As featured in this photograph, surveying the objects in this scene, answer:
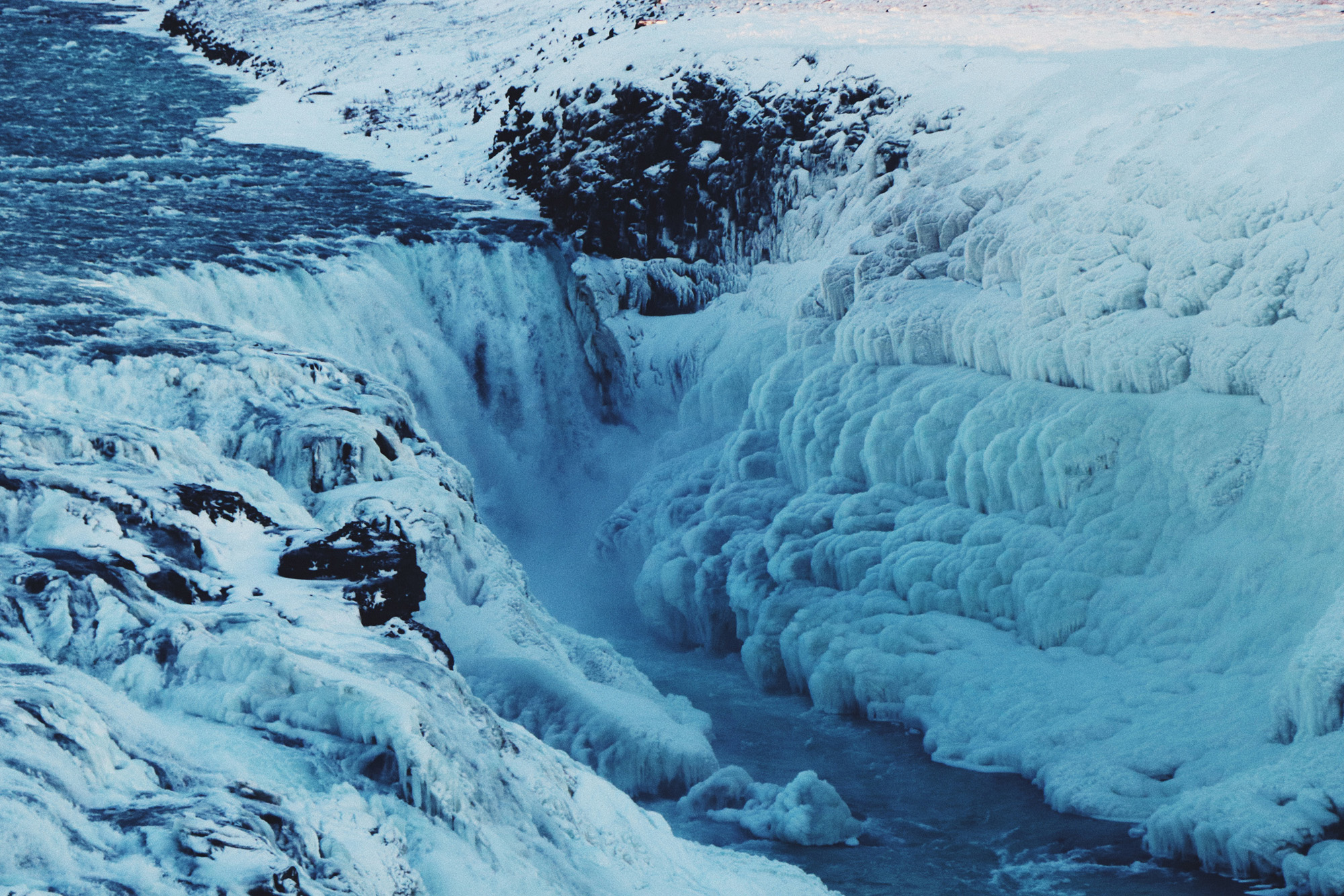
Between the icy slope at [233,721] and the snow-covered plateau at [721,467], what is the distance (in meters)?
0.02

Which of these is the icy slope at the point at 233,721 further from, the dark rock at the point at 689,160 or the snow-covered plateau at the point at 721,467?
the dark rock at the point at 689,160

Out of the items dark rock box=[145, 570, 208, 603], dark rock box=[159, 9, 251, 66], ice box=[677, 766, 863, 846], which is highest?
dark rock box=[145, 570, 208, 603]

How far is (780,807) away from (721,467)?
6.36 meters

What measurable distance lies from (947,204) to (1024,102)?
1.54 metres

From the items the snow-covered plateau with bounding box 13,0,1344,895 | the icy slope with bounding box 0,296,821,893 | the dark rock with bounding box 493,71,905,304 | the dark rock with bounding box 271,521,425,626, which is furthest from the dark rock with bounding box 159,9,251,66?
the dark rock with bounding box 271,521,425,626

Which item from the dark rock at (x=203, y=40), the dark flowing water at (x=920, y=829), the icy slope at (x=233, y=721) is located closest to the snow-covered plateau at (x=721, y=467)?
the icy slope at (x=233, y=721)

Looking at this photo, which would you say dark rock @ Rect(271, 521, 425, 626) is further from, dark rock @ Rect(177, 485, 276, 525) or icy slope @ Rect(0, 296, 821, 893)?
dark rock @ Rect(177, 485, 276, 525)

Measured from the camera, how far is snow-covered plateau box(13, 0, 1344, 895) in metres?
5.43

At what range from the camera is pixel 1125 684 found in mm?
10336

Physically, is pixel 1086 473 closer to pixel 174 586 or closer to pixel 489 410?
pixel 174 586

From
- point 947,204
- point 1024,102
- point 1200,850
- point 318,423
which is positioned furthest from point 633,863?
point 1024,102

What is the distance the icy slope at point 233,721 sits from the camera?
4.20 m

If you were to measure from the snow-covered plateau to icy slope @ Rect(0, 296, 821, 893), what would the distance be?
23mm

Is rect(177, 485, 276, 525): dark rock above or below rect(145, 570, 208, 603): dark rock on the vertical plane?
below
